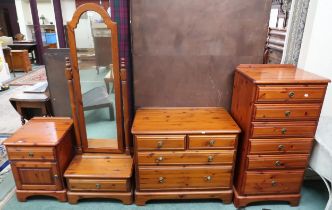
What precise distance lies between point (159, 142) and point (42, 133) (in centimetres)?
107

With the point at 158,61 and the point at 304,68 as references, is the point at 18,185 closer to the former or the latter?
the point at 158,61

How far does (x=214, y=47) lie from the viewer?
7.25 feet

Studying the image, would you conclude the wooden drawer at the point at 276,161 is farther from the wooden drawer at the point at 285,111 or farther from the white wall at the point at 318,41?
the white wall at the point at 318,41

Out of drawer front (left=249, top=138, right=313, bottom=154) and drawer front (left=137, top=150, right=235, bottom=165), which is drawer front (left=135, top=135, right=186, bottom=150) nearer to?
drawer front (left=137, top=150, right=235, bottom=165)

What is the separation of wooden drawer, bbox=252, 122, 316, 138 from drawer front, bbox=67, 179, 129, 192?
3.84ft

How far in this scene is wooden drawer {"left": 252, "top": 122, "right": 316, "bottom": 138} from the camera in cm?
194

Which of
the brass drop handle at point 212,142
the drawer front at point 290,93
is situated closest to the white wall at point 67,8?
the brass drop handle at point 212,142

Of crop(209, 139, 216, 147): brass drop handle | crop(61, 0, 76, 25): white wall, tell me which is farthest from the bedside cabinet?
crop(61, 0, 76, 25): white wall

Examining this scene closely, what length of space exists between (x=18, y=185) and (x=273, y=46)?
165 inches

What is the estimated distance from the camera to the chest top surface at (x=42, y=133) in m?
2.06

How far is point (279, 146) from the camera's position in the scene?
2008 mm

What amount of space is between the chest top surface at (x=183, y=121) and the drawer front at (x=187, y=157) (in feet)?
0.62

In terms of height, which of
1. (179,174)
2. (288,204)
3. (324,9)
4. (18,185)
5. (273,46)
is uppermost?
(324,9)

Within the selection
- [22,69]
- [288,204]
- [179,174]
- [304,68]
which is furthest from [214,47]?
[22,69]
